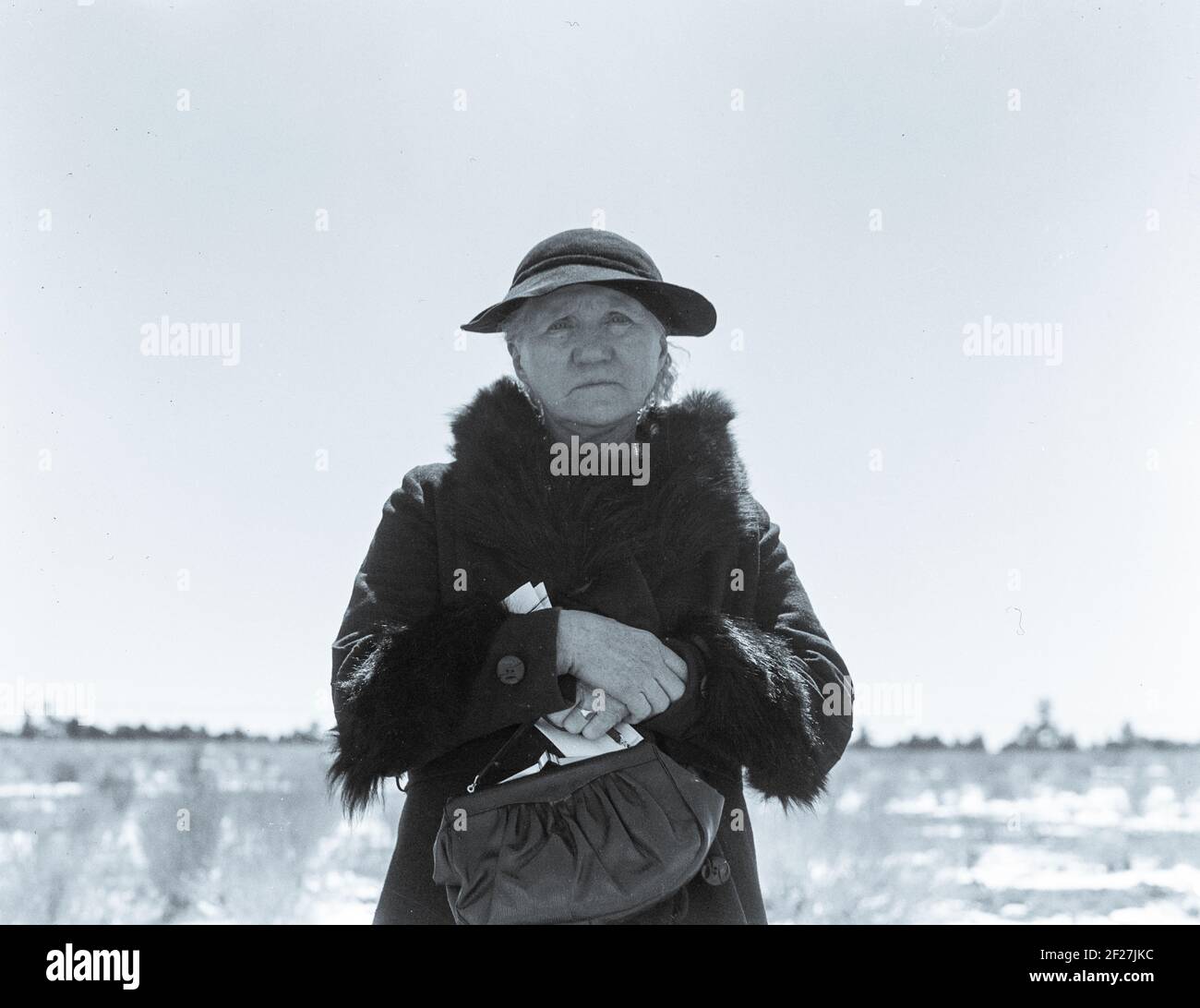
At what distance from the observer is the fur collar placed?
83.2 inches

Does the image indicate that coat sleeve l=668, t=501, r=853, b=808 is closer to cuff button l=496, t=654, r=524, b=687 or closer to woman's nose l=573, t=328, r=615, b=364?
cuff button l=496, t=654, r=524, b=687

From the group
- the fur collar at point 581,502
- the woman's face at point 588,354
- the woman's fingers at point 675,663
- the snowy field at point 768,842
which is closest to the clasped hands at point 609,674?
the woman's fingers at point 675,663

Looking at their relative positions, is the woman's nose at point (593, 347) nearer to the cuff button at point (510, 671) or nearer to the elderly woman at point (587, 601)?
the elderly woman at point (587, 601)

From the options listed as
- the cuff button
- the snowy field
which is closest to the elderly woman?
the cuff button

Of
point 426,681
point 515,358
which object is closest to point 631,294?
point 515,358

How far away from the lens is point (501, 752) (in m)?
1.96

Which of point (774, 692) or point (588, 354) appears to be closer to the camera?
point (774, 692)

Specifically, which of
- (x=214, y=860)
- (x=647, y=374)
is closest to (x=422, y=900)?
(x=647, y=374)

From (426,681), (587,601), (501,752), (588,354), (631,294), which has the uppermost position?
(631,294)

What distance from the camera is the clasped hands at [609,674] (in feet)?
6.35

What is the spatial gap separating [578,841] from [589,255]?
107 cm

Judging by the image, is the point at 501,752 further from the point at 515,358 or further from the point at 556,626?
the point at 515,358
